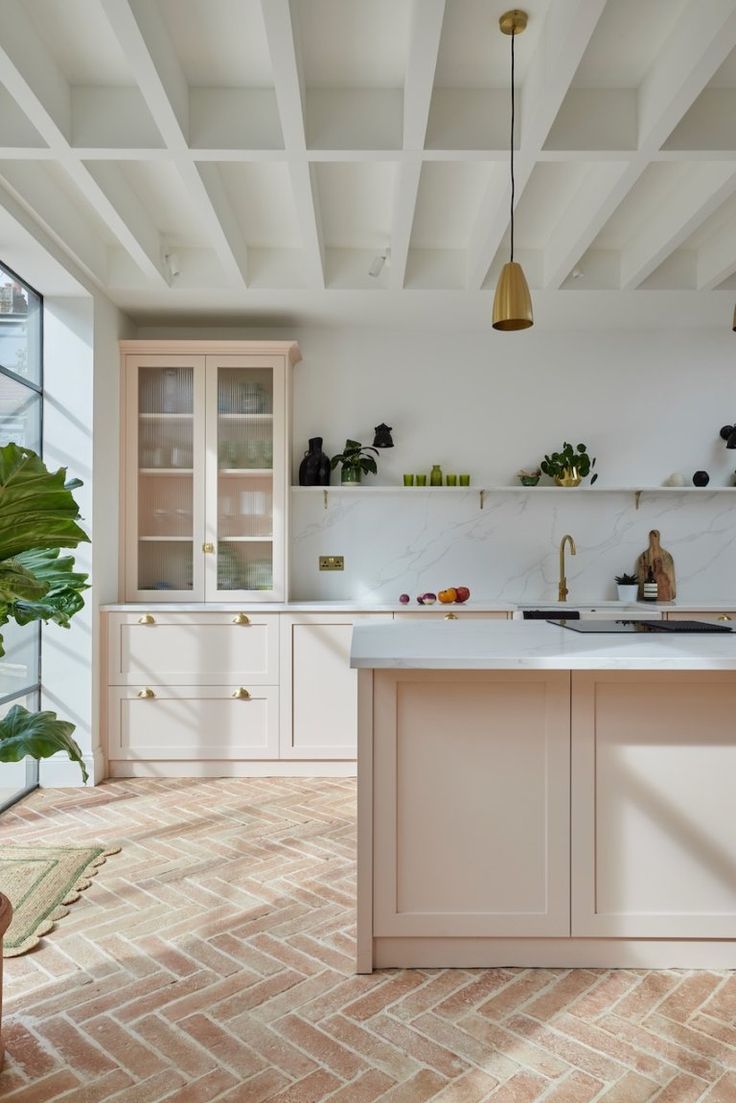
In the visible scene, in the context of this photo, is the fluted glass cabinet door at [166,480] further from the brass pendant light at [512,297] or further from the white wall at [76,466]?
the brass pendant light at [512,297]

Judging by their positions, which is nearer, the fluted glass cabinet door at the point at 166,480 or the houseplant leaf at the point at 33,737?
the houseplant leaf at the point at 33,737

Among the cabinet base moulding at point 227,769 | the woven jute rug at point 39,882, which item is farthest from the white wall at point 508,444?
the woven jute rug at point 39,882

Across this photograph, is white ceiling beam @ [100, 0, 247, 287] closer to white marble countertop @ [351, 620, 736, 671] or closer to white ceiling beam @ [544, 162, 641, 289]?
white ceiling beam @ [544, 162, 641, 289]

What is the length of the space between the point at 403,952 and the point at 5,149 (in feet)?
9.90

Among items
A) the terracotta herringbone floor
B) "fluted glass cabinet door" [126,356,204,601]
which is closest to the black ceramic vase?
"fluted glass cabinet door" [126,356,204,601]

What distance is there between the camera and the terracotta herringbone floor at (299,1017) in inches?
69.5

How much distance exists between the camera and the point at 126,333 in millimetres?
4641

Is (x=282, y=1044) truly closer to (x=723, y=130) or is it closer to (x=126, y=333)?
(x=723, y=130)

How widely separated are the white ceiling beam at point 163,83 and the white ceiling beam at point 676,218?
2.04m

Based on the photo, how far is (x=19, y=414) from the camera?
12.6ft

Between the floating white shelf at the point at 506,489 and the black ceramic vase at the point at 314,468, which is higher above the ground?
the black ceramic vase at the point at 314,468

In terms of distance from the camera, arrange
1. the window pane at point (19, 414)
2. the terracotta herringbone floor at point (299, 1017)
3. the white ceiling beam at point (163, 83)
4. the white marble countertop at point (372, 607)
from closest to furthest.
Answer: the terracotta herringbone floor at point (299, 1017) < the white ceiling beam at point (163, 83) < the window pane at point (19, 414) < the white marble countertop at point (372, 607)

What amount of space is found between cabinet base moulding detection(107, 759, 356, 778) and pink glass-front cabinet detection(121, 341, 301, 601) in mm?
941

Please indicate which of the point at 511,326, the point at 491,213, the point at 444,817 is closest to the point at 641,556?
the point at 491,213
